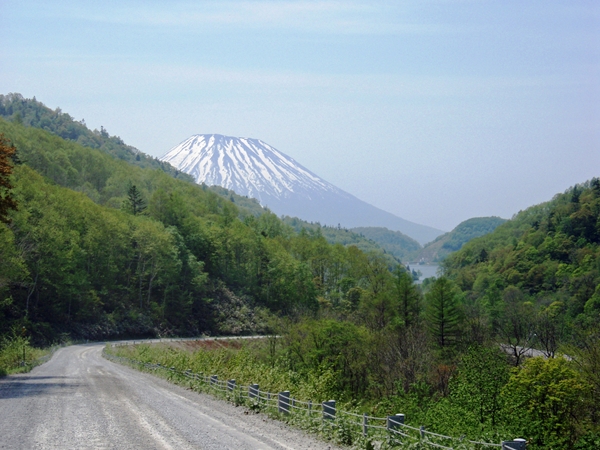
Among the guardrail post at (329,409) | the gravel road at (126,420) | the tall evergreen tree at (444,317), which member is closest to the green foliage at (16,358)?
the gravel road at (126,420)

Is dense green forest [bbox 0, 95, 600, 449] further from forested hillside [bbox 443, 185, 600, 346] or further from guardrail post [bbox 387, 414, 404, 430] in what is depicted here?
guardrail post [bbox 387, 414, 404, 430]

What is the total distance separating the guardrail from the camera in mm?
13617

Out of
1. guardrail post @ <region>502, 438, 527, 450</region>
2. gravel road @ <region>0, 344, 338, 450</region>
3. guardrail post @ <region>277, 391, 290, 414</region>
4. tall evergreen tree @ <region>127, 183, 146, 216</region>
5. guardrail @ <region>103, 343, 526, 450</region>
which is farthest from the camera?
tall evergreen tree @ <region>127, 183, 146, 216</region>

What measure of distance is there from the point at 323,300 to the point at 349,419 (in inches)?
3886

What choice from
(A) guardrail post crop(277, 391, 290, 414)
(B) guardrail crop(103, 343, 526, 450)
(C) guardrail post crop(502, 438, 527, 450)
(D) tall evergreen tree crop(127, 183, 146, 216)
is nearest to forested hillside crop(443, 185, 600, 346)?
(D) tall evergreen tree crop(127, 183, 146, 216)

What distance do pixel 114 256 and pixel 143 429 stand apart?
3077 inches

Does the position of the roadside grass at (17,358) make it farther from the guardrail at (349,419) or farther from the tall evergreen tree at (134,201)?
the tall evergreen tree at (134,201)

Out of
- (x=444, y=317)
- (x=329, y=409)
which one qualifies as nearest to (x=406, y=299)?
(x=444, y=317)

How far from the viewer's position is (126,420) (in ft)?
66.4

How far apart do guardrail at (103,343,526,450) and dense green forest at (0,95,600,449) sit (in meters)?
1.34

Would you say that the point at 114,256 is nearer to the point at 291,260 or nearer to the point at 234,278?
the point at 234,278

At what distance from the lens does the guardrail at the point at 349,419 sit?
13.6m

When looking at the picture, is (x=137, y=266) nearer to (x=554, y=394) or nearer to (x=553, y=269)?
(x=554, y=394)

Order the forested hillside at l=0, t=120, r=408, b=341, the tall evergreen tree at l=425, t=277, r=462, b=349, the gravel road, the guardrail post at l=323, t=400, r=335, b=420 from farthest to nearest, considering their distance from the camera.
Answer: the forested hillside at l=0, t=120, r=408, b=341
the tall evergreen tree at l=425, t=277, r=462, b=349
the guardrail post at l=323, t=400, r=335, b=420
the gravel road
